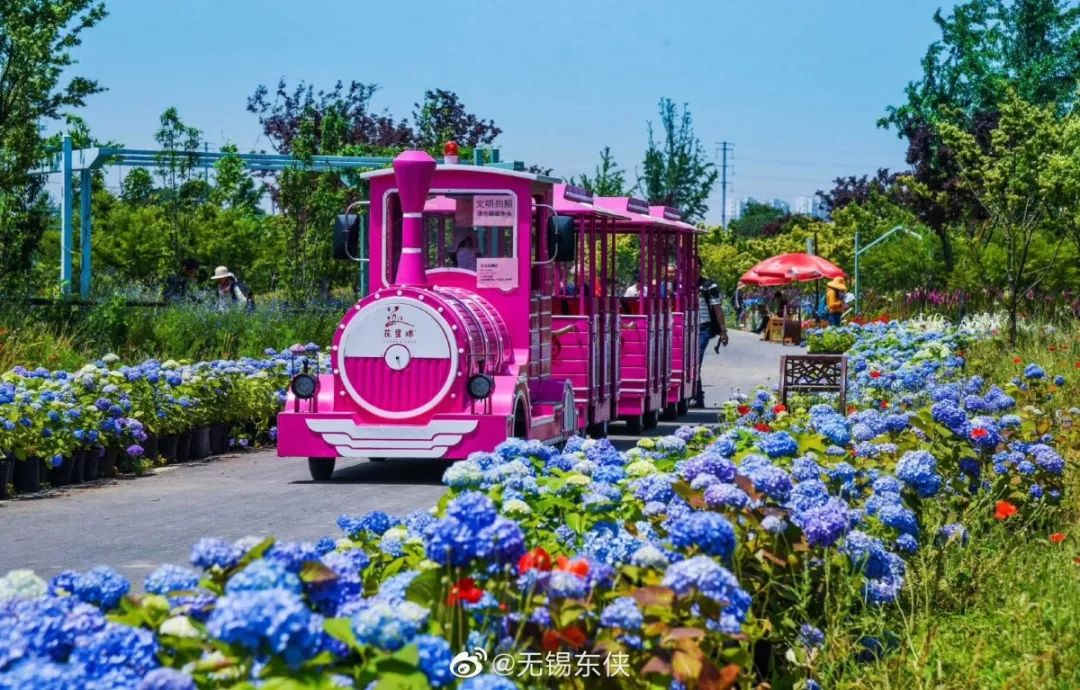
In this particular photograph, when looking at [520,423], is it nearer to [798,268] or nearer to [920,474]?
[920,474]

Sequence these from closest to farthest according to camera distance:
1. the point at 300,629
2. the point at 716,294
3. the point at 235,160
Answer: the point at 300,629
the point at 716,294
the point at 235,160

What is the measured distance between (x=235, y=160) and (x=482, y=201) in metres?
11.3

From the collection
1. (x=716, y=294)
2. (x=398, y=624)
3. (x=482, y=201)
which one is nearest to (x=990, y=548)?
(x=398, y=624)

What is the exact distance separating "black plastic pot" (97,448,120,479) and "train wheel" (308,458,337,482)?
5.20 ft

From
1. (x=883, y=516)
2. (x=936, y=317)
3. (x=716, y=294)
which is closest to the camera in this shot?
(x=883, y=516)

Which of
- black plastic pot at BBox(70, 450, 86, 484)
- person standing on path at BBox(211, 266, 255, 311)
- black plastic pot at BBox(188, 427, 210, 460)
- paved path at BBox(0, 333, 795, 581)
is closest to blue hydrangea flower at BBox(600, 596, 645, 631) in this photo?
paved path at BBox(0, 333, 795, 581)

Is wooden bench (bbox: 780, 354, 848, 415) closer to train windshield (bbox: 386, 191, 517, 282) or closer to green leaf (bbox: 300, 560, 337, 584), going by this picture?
train windshield (bbox: 386, 191, 517, 282)

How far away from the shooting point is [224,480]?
1329 centimetres

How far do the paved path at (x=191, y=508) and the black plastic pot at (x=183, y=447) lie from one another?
0.23 m

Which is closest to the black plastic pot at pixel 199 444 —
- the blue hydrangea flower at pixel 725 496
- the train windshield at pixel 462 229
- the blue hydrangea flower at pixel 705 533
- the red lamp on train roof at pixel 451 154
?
the train windshield at pixel 462 229

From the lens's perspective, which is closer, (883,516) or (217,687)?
(217,687)

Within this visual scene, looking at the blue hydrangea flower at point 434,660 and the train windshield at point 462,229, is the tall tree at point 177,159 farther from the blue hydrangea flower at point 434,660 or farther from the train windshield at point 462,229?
the blue hydrangea flower at point 434,660

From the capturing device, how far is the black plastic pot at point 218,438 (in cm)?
1553

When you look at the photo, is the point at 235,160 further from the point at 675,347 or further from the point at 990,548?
the point at 990,548
